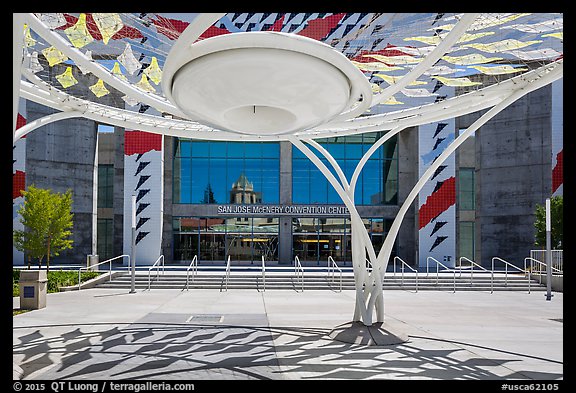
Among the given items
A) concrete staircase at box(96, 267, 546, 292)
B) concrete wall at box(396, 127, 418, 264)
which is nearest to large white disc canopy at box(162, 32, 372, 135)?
concrete staircase at box(96, 267, 546, 292)

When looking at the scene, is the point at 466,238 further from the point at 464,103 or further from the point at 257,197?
the point at 464,103

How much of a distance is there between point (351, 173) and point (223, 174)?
9.19 m

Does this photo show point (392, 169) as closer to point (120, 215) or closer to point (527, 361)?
point (120, 215)

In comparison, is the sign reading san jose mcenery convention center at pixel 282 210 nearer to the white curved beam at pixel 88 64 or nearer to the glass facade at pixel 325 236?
the glass facade at pixel 325 236

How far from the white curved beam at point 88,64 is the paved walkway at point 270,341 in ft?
17.0

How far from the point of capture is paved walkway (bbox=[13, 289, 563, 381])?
9.09 meters

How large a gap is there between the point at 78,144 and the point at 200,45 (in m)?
35.3

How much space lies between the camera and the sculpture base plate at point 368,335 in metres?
11.6

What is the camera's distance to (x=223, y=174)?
127 ft

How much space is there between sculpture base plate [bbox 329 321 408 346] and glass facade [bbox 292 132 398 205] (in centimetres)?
2620

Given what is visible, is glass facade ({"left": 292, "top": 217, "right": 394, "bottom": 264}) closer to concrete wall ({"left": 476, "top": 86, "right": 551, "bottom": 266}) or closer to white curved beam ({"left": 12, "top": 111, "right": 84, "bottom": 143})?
concrete wall ({"left": 476, "top": 86, "right": 551, "bottom": 266})

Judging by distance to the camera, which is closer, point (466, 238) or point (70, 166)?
point (70, 166)

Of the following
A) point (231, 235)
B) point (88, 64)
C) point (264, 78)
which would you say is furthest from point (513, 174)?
point (88, 64)

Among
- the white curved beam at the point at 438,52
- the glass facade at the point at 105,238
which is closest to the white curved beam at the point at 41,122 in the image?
the white curved beam at the point at 438,52
